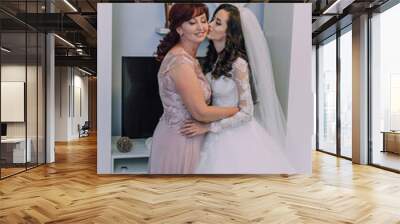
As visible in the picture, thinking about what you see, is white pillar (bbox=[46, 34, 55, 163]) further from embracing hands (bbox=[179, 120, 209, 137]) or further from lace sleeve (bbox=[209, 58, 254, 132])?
lace sleeve (bbox=[209, 58, 254, 132])

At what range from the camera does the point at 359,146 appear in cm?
840

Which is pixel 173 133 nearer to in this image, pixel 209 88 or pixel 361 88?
pixel 209 88

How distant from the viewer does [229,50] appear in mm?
6406

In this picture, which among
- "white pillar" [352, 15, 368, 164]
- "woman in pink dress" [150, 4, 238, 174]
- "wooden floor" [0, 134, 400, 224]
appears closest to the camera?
"wooden floor" [0, 134, 400, 224]

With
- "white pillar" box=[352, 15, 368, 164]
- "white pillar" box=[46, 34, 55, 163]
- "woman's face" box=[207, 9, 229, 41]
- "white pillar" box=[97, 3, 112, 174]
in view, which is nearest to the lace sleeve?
"woman's face" box=[207, 9, 229, 41]

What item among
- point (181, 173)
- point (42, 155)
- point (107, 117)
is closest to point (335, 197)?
point (181, 173)

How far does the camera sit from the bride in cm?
632

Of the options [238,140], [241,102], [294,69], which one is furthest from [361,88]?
[238,140]

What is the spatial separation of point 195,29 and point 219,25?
41 centimetres

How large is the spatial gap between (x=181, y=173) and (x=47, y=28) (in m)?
4.37

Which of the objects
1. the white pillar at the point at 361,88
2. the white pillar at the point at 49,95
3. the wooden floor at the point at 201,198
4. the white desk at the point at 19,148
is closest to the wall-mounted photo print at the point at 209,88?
the wooden floor at the point at 201,198

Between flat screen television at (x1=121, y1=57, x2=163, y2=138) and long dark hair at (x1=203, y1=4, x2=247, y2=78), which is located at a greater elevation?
long dark hair at (x1=203, y1=4, x2=247, y2=78)

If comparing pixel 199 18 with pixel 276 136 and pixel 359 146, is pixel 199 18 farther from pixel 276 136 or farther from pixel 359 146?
pixel 359 146

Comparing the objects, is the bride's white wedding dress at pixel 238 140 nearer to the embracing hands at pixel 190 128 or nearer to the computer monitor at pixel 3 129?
the embracing hands at pixel 190 128
